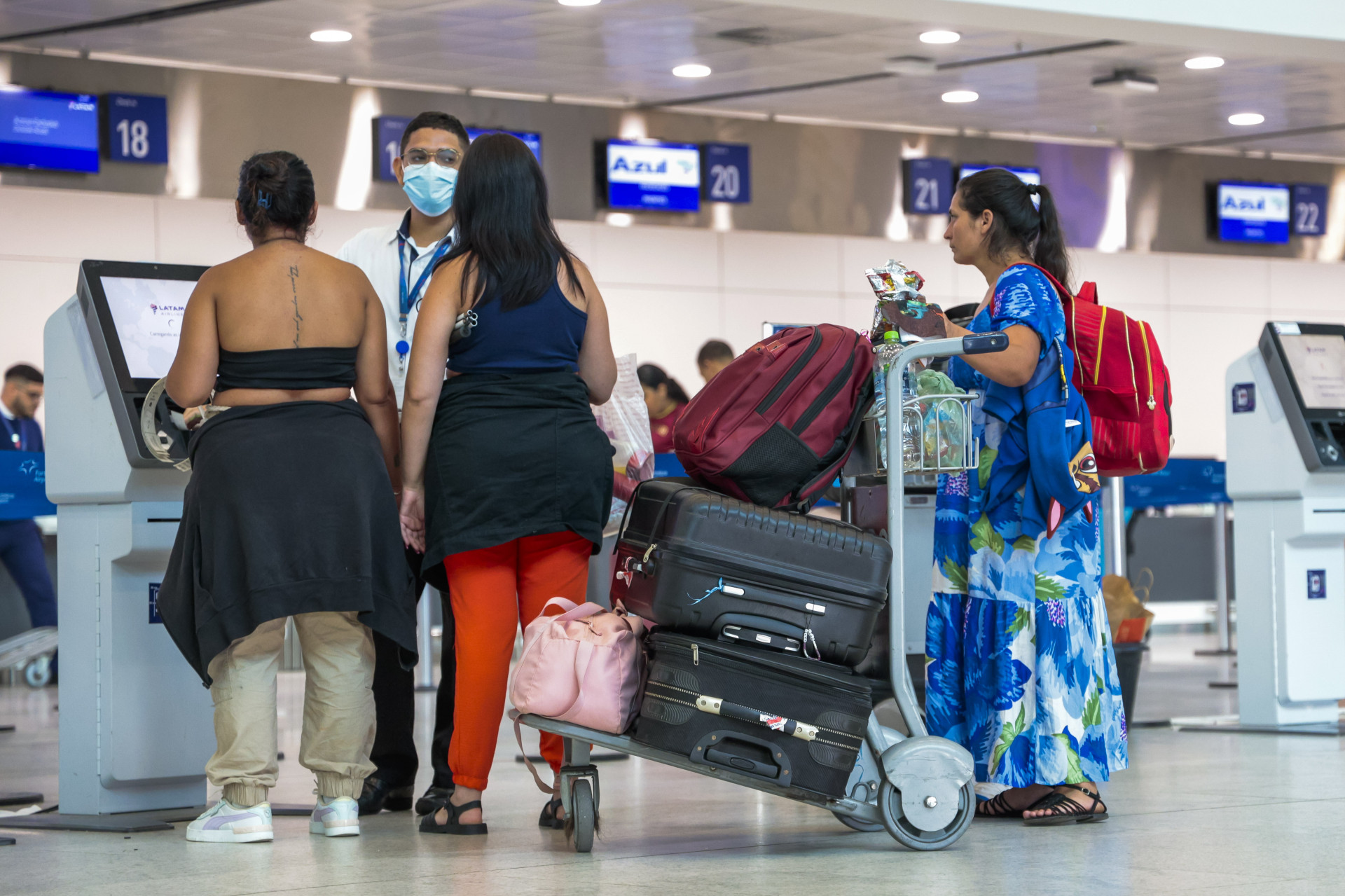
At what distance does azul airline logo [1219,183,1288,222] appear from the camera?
43.8ft

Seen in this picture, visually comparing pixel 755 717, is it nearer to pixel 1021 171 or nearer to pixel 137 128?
pixel 137 128

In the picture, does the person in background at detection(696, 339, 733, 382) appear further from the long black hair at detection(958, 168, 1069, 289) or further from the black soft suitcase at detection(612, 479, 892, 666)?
the black soft suitcase at detection(612, 479, 892, 666)

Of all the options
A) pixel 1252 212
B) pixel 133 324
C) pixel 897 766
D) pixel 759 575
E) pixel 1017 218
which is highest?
pixel 1252 212

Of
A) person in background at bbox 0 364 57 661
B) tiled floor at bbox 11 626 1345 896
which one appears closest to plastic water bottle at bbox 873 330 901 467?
tiled floor at bbox 11 626 1345 896

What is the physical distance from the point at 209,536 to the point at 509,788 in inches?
57.5

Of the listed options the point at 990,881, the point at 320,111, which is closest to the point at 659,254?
the point at 320,111

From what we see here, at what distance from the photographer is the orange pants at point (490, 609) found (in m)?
3.66

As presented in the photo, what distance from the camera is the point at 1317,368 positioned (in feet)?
19.6

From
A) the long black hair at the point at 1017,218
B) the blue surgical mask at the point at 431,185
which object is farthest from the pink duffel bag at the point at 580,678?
the long black hair at the point at 1017,218

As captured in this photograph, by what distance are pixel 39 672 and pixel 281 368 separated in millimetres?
6049

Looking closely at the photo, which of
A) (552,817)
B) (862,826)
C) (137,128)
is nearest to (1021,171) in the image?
(137,128)

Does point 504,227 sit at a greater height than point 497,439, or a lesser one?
greater

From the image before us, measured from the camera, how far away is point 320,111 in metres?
10.1

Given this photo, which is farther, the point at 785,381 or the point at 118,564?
the point at 118,564
